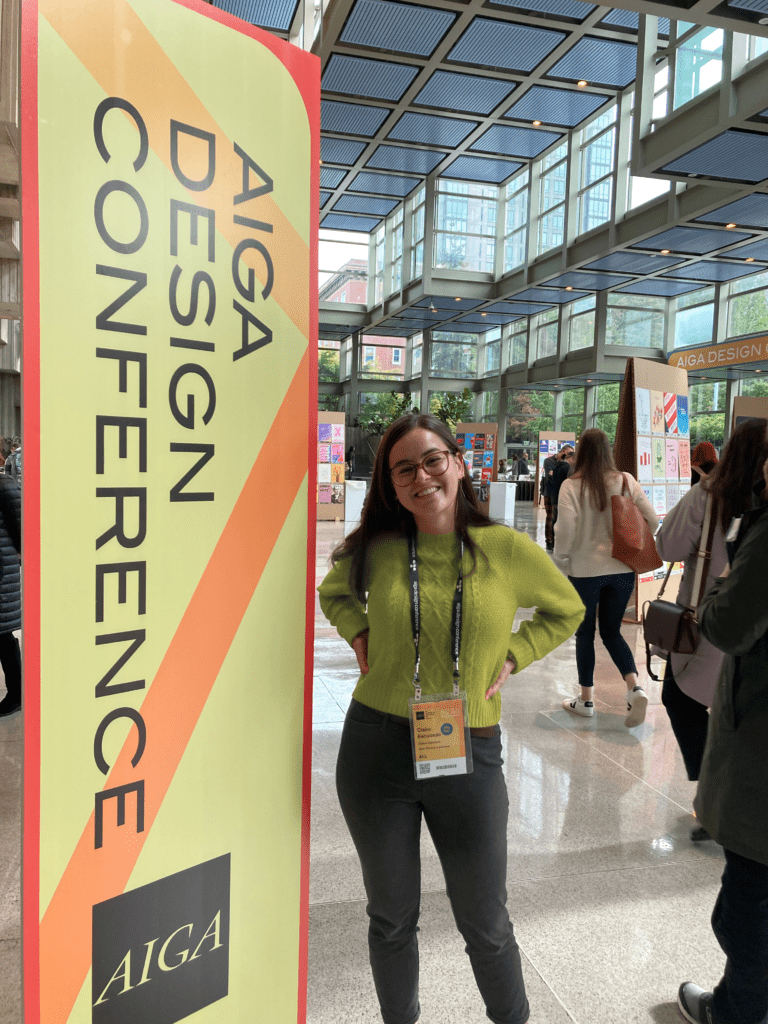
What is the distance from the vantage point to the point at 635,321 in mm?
19266

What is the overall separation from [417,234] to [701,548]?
20432mm

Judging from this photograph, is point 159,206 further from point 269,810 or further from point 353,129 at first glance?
point 353,129

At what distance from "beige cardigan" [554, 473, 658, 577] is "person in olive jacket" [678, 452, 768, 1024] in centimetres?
249

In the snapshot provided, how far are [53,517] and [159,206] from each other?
0.51 meters

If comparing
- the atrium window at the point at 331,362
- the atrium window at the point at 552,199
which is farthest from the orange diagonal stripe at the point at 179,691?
the atrium window at the point at 331,362

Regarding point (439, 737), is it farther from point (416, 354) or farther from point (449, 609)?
point (416, 354)

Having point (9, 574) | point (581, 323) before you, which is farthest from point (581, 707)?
point (581, 323)

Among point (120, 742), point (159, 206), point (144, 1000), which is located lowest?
point (144, 1000)

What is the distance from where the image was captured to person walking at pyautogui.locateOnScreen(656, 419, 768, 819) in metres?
2.62

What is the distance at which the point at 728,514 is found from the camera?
274 cm

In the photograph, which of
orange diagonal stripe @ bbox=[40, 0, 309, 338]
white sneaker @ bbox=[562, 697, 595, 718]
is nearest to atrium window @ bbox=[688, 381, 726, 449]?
white sneaker @ bbox=[562, 697, 595, 718]

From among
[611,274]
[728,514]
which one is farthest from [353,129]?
[728,514]

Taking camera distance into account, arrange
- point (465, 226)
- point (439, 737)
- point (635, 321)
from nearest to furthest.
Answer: point (439, 737), point (635, 321), point (465, 226)

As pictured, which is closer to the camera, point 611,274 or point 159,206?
point 159,206
